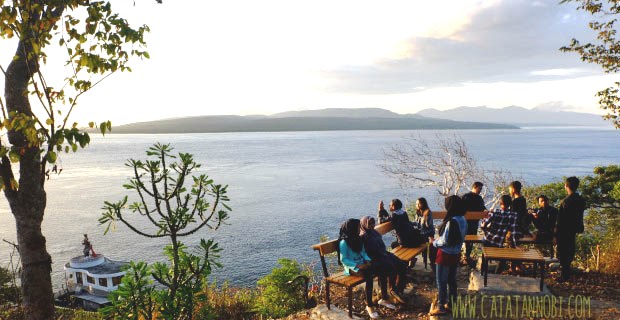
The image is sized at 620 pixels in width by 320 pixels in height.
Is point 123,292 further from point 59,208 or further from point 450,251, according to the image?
point 59,208

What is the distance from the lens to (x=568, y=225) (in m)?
7.40

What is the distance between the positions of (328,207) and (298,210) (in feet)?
12.7

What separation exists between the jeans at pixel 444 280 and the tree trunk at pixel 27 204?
5785 millimetres

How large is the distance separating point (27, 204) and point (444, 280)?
6.08m

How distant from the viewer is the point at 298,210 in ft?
161

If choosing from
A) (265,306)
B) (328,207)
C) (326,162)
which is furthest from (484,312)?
(326,162)

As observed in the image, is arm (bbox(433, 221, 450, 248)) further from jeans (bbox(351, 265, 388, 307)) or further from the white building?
the white building

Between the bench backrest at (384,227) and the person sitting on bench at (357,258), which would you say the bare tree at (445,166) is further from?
the person sitting on bench at (357,258)

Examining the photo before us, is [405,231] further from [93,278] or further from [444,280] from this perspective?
[93,278]

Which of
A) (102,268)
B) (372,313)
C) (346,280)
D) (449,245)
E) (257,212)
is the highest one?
(449,245)

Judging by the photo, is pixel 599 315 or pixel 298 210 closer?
pixel 599 315

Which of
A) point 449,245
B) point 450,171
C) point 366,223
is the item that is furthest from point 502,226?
point 450,171

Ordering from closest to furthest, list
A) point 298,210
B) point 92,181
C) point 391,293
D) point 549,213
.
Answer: point 391,293 < point 549,213 < point 298,210 < point 92,181

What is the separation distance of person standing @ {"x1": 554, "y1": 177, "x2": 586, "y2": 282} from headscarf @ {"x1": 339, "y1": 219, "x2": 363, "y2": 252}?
13.8ft
